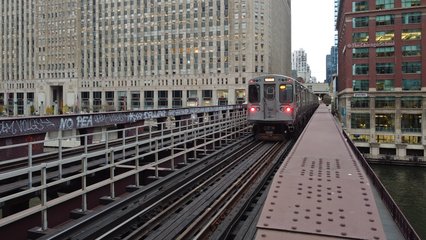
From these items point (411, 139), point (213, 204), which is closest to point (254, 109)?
point (213, 204)

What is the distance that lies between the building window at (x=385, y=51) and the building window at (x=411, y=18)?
15.7 feet

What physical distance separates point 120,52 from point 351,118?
74.1 m

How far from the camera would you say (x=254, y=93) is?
69.0 ft

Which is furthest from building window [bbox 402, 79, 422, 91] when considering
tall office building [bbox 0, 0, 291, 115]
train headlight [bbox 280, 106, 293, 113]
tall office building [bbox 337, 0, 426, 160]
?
tall office building [bbox 0, 0, 291, 115]

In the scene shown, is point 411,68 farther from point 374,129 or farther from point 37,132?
point 37,132

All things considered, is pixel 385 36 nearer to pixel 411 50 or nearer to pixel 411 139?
pixel 411 50

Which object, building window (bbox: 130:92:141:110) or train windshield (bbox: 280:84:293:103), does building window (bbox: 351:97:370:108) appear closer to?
train windshield (bbox: 280:84:293:103)

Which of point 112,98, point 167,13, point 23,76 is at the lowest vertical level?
point 112,98

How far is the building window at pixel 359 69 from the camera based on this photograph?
192 ft

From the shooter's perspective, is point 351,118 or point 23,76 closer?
point 351,118

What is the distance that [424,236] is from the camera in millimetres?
22797

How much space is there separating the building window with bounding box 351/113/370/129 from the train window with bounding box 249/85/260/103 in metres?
42.6

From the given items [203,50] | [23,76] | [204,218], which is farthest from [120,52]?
[204,218]

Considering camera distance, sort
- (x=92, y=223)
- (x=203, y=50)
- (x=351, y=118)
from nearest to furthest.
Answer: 1. (x=92, y=223)
2. (x=351, y=118)
3. (x=203, y=50)
